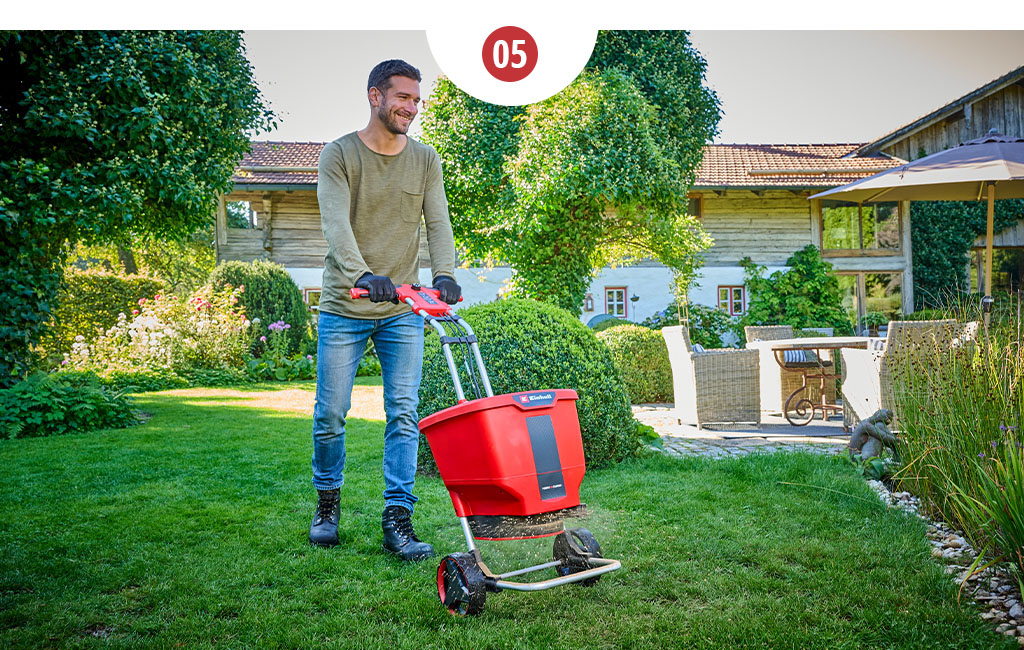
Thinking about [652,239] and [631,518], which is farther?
[652,239]

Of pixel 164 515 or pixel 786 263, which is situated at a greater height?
pixel 786 263

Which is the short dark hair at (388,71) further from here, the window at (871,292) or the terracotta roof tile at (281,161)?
the window at (871,292)

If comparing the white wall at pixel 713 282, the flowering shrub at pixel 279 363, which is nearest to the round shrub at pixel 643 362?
the flowering shrub at pixel 279 363

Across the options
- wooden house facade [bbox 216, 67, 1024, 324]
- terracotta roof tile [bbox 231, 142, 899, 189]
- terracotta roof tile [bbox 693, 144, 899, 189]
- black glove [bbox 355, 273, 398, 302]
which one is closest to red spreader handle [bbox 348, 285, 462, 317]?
black glove [bbox 355, 273, 398, 302]

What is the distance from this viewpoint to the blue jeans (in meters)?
2.97

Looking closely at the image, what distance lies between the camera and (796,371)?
713cm

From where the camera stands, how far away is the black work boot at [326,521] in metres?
3.05

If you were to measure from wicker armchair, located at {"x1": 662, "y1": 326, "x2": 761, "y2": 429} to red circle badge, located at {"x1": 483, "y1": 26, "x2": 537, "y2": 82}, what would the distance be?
3152 mm

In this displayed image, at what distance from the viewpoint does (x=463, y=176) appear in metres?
11.0

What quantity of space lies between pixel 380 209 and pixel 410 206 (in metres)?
0.12

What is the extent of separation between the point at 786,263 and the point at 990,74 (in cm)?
1350

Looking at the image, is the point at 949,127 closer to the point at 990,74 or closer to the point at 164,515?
the point at 990,74

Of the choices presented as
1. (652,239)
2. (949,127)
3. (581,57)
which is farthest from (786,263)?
(581,57)

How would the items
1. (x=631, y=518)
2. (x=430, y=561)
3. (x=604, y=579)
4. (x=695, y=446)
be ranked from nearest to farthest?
1. (x=604, y=579)
2. (x=430, y=561)
3. (x=631, y=518)
4. (x=695, y=446)
